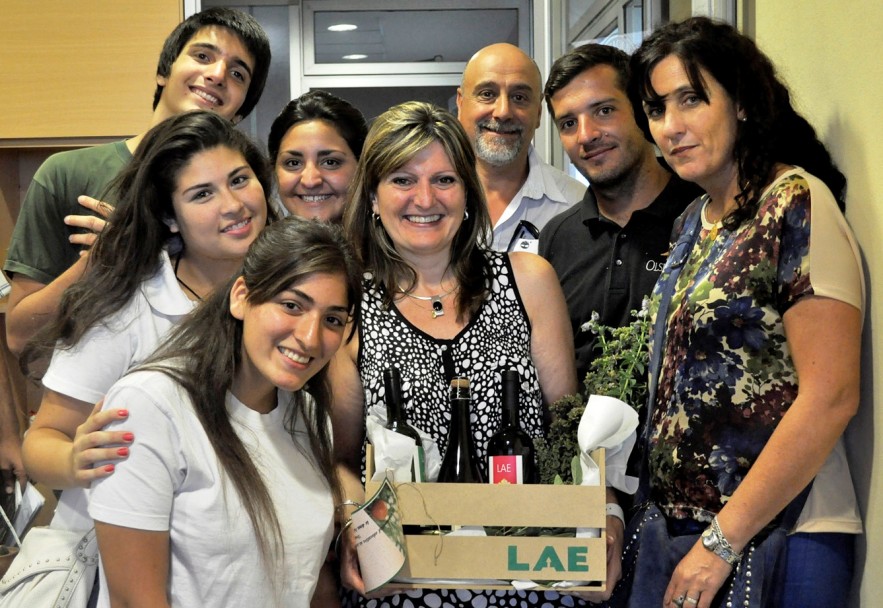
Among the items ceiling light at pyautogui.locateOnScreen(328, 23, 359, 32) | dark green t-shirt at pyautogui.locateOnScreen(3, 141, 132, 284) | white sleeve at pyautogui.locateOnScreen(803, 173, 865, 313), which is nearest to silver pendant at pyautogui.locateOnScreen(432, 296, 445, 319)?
white sleeve at pyautogui.locateOnScreen(803, 173, 865, 313)

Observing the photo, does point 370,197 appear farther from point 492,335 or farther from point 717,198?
point 717,198

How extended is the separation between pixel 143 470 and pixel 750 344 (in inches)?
36.9

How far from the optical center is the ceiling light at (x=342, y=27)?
16.0ft

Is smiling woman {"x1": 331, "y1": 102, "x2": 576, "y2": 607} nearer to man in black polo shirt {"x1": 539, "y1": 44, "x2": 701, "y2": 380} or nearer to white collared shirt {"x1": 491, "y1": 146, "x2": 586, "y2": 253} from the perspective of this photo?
man in black polo shirt {"x1": 539, "y1": 44, "x2": 701, "y2": 380}

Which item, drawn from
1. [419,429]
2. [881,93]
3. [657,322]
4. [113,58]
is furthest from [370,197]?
[113,58]

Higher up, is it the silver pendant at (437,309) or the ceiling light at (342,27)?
the ceiling light at (342,27)

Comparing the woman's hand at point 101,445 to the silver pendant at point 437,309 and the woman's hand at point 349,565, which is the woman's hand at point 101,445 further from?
the silver pendant at point 437,309

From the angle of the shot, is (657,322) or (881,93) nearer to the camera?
(881,93)

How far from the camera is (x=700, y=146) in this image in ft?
5.66

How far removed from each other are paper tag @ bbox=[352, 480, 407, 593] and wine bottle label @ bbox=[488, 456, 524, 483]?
0.63 feet

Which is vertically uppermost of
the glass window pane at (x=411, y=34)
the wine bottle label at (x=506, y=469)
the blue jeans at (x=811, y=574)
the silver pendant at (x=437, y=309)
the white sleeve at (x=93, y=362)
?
the glass window pane at (x=411, y=34)

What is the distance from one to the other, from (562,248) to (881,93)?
3.31 ft

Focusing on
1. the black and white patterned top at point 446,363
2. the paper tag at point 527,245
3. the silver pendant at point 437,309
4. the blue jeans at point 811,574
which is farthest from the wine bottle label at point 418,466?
the paper tag at point 527,245

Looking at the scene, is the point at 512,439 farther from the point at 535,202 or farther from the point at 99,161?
the point at 535,202
